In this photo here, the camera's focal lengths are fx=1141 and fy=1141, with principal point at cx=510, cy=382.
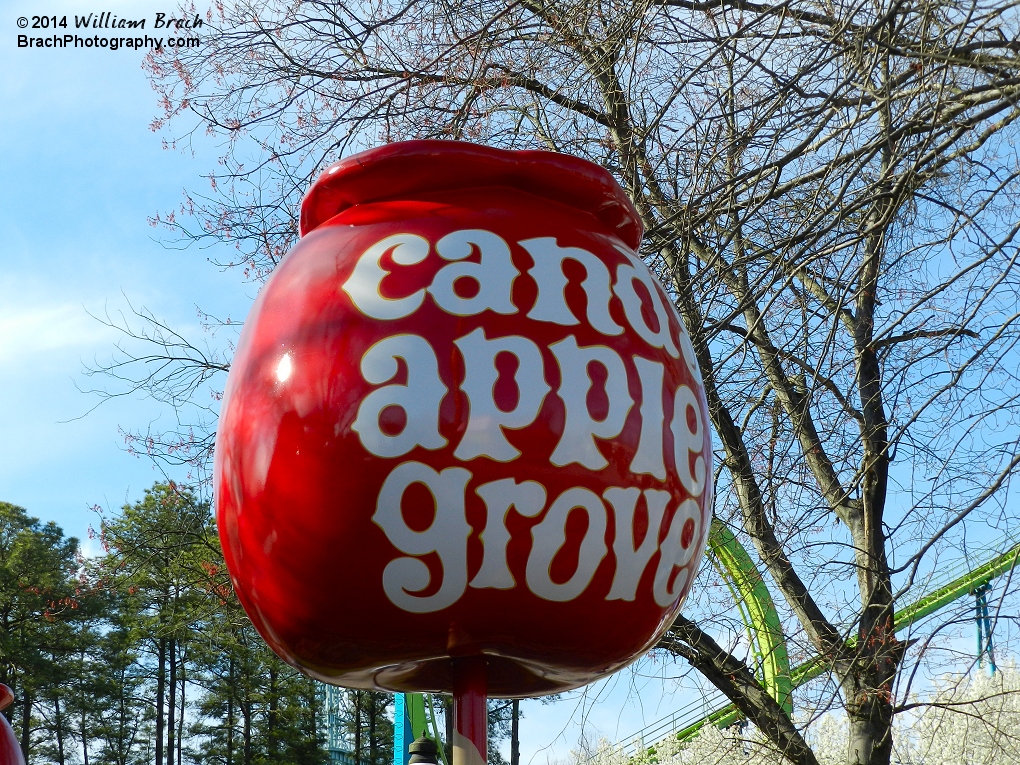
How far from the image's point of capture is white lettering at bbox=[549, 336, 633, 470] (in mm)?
2250

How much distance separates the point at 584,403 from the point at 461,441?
271 millimetres

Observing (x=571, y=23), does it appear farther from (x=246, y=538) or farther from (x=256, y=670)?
(x=256, y=670)

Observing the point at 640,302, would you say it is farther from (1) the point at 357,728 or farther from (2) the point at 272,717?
(2) the point at 272,717

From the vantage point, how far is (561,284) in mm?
2373

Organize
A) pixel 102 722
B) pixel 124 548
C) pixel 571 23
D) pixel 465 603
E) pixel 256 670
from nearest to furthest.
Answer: pixel 465 603 < pixel 571 23 < pixel 124 548 < pixel 256 670 < pixel 102 722

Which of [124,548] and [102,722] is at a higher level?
[102,722]

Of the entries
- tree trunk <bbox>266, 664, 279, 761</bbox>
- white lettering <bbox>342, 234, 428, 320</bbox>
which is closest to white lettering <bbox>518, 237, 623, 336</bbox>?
white lettering <bbox>342, 234, 428, 320</bbox>

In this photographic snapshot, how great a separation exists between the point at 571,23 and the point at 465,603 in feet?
10.7

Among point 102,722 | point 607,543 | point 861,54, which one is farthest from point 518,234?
point 102,722

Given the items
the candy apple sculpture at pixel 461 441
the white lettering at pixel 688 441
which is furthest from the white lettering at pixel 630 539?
the white lettering at pixel 688 441

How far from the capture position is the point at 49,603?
72.5ft

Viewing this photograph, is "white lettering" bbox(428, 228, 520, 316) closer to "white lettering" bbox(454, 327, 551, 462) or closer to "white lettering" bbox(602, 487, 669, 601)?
"white lettering" bbox(454, 327, 551, 462)

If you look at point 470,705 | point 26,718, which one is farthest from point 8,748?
point 26,718

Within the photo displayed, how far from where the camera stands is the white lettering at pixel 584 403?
2250 millimetres
